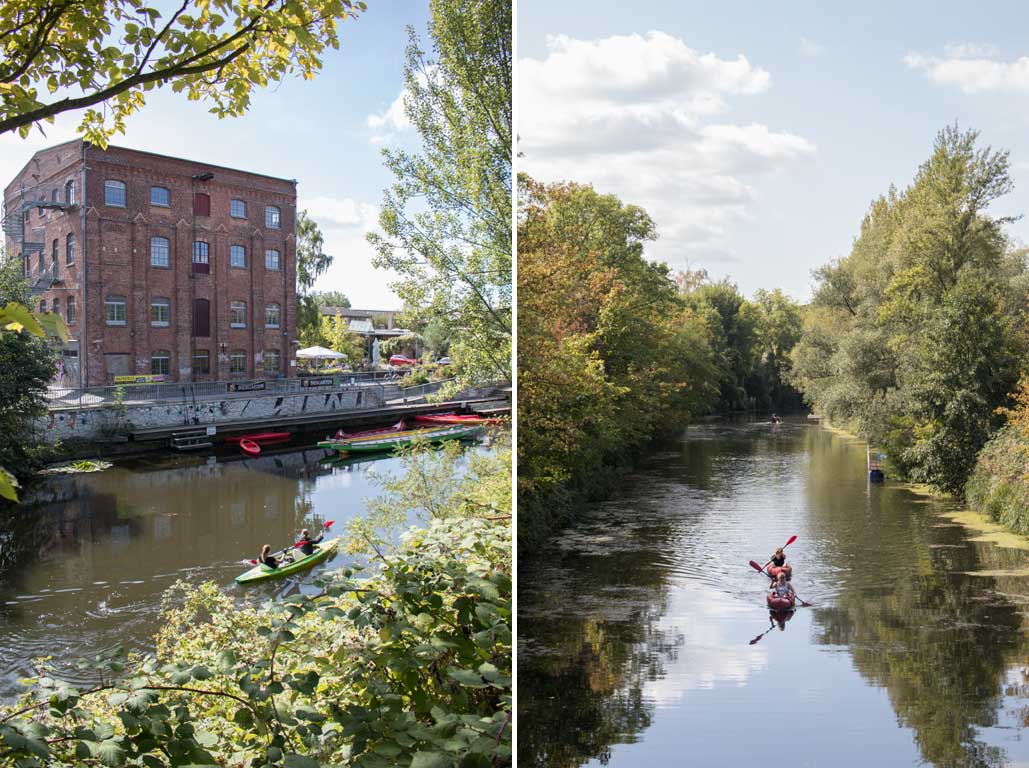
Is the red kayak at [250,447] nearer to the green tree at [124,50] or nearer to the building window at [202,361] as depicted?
the building window at [202,361]

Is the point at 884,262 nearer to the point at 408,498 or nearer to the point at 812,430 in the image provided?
the point at 812,430

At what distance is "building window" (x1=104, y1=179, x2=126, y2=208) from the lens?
5.66ft

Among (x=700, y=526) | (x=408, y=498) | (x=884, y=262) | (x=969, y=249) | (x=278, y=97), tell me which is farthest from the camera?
(x=884, y=262)

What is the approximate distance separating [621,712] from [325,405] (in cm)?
378

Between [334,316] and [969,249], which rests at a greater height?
[969,249]

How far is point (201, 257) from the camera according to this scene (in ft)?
6.62

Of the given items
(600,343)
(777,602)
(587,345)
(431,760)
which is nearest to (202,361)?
(431,760)

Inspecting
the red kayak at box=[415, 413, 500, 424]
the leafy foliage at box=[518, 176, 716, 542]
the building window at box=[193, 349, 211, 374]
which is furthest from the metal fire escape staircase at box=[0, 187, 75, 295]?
the leafy foliage at box=[518, 176, 716, 542]

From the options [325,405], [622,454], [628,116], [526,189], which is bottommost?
[622,454]

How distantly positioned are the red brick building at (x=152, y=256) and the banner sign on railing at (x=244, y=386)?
3cm

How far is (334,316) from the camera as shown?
83.2 inches

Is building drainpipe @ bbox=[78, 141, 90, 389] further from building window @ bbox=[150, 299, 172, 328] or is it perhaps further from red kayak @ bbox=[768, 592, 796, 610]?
red kayak @ bbox=[768, 592, 796, 610]

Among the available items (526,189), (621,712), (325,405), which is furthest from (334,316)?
(621,712)

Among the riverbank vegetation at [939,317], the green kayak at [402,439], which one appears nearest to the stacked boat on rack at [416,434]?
the green kayak at [402,439]
